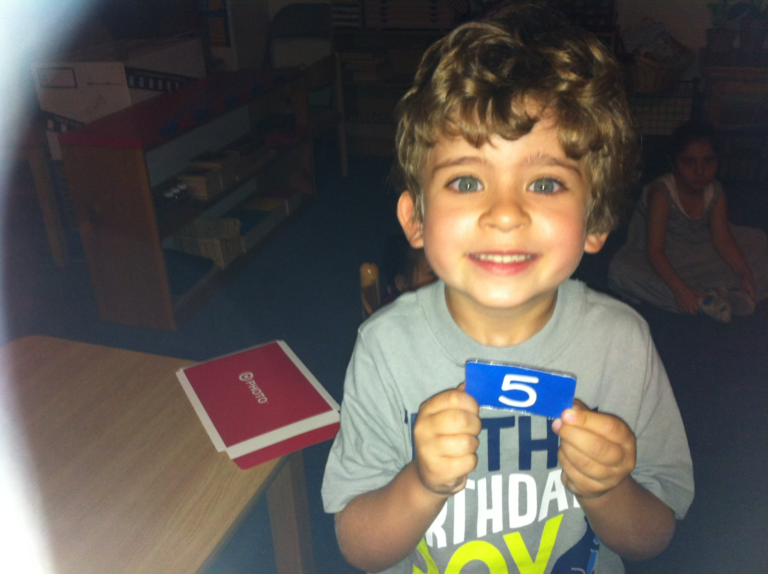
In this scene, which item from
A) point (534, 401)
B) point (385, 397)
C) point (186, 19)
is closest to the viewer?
point (534, 401)

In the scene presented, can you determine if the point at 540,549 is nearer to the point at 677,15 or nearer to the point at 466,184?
the point at 466,184

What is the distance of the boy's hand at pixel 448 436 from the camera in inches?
25.7

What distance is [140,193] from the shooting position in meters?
2.43

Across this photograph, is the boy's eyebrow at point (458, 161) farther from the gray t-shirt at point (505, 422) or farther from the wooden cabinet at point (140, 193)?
the wooden cabinet at point (140, 193)

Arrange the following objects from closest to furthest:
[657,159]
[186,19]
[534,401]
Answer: [534,401]
[657,159]
[186,19]

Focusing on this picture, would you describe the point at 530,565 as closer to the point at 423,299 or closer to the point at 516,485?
the point at 516,485

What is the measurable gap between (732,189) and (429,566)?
3.84 metres

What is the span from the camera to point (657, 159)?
12.7ft

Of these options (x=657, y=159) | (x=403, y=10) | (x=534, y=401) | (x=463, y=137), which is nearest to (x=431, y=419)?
(x=534, y=401)

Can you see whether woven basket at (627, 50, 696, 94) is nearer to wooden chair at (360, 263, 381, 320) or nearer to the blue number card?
wooden chair at (360, 263, 381, 320)

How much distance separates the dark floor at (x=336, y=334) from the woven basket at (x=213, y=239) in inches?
5.1

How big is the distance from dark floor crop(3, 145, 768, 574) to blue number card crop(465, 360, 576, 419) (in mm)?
771

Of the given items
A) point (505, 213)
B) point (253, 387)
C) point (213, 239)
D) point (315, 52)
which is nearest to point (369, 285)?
point (253, 387)

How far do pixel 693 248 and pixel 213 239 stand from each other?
7.30ft
